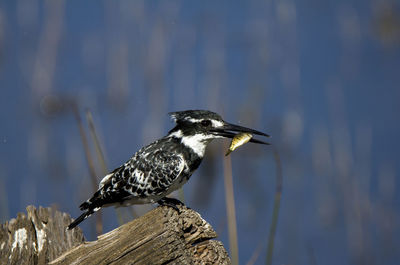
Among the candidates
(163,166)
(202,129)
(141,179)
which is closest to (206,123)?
(202,129)

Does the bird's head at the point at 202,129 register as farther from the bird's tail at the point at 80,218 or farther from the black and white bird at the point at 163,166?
the bird's tail at the point at 80,218

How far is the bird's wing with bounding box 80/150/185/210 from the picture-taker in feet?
11.5

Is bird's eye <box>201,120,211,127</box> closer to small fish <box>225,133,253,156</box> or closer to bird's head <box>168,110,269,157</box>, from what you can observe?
bird's head <box>168,110,269,157</box>

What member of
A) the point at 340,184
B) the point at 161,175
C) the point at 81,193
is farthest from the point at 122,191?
the point at 340,184

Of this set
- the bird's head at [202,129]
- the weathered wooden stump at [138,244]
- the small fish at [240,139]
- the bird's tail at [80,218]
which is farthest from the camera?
the bird's head at [202,129]

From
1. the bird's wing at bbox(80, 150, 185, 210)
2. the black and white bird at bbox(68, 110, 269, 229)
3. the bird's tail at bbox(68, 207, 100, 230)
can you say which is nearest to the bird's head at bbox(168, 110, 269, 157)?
the black and white bird at bbox(68, 110, 269, 229)

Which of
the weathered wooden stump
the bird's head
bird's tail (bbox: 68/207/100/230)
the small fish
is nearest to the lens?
the weathered wooden stump

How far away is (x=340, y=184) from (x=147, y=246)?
429 cm

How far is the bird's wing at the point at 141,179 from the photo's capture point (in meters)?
3.50

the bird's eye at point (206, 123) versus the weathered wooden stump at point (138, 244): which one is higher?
the bird's eye at point (206, 123)

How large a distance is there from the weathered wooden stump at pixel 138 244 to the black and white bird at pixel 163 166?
1.72 feet

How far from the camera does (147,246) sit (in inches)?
98.9

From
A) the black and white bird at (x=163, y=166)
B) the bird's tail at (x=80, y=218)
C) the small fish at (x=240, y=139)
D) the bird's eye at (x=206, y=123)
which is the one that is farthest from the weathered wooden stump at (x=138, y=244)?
the bird's eye at (x=206, y=123)

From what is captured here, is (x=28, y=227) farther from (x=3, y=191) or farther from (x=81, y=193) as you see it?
(x=81, y=193)
